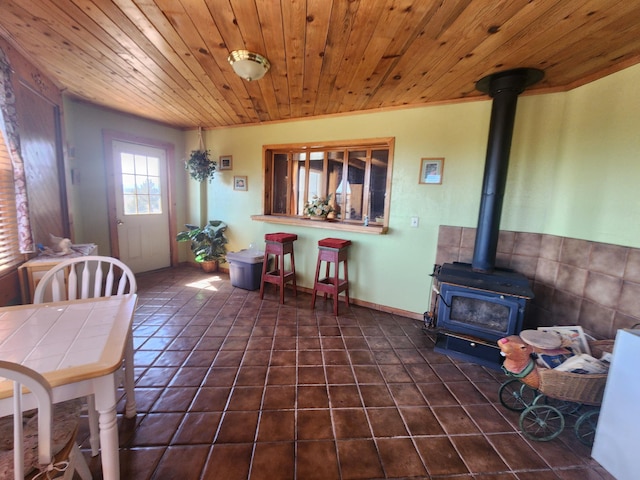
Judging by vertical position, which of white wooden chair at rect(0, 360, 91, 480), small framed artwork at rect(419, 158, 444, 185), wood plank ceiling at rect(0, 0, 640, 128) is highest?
wood plank ceiling at rect(0, 0, 640, 128)

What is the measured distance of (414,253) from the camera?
3061 millimetres

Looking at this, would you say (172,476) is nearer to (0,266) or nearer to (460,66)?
(0,266)

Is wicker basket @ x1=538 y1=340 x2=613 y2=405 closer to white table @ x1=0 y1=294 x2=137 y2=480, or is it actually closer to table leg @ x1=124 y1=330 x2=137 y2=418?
white table @ x1=0 y1=294 x2=137 y2=480

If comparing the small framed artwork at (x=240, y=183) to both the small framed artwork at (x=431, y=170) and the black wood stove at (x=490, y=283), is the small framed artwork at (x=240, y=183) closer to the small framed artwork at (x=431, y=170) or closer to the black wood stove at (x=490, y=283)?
the small framed artwork at (x=431, y=170)

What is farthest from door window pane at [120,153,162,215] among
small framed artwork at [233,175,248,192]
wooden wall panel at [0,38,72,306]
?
small framed artwork at [233,175,248,192]

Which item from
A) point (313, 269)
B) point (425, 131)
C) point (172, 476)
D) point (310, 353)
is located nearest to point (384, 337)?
point (310, 353)

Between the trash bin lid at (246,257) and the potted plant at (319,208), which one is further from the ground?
the potted plant at (319,208)

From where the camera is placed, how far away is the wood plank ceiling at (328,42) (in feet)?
4.95

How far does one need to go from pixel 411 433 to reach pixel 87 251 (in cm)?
318

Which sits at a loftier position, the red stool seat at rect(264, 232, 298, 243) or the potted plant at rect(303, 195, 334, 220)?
the potted plant at rect(303, 195, 334, 220)

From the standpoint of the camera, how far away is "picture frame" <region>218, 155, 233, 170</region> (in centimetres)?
425

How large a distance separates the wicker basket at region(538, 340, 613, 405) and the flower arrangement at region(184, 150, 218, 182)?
4.44m

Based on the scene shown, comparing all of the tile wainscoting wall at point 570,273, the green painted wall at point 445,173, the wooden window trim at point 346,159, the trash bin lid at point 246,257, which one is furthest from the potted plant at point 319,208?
the tile wainscoting wall at point 570,273

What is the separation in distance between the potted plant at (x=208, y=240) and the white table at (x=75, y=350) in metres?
3.02
